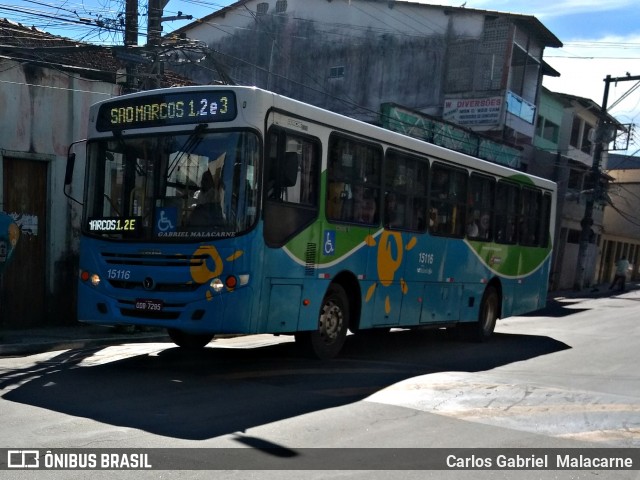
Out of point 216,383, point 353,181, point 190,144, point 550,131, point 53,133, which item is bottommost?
point 216,383

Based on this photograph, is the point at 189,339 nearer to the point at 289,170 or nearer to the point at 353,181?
the point at 353,181

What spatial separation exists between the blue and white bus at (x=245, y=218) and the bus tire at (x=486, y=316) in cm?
287

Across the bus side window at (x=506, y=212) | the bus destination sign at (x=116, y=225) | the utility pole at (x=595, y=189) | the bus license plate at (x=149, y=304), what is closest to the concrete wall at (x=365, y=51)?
the utility pole at (x=595, y=189)

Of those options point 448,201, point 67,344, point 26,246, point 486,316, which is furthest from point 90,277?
point 486,316

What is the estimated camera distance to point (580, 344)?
45.1 ft

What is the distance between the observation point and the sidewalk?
10.3m

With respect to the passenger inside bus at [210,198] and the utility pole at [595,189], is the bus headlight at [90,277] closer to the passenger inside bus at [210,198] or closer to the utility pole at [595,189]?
the passenger inside bus at [210,198]

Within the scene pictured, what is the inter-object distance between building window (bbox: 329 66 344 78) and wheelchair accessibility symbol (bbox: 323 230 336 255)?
2218 centimetres

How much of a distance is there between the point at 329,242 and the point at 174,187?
2.18 m

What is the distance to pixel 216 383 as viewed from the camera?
792cm

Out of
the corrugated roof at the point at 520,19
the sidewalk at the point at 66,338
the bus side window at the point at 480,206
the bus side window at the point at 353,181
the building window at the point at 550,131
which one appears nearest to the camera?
the bus side window at the point at 353,181

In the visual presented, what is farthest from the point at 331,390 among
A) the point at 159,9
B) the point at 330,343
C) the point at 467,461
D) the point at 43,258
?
the point at 159,9

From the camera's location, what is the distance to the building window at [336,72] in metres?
30.3

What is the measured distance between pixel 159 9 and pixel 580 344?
1035 centimetres
